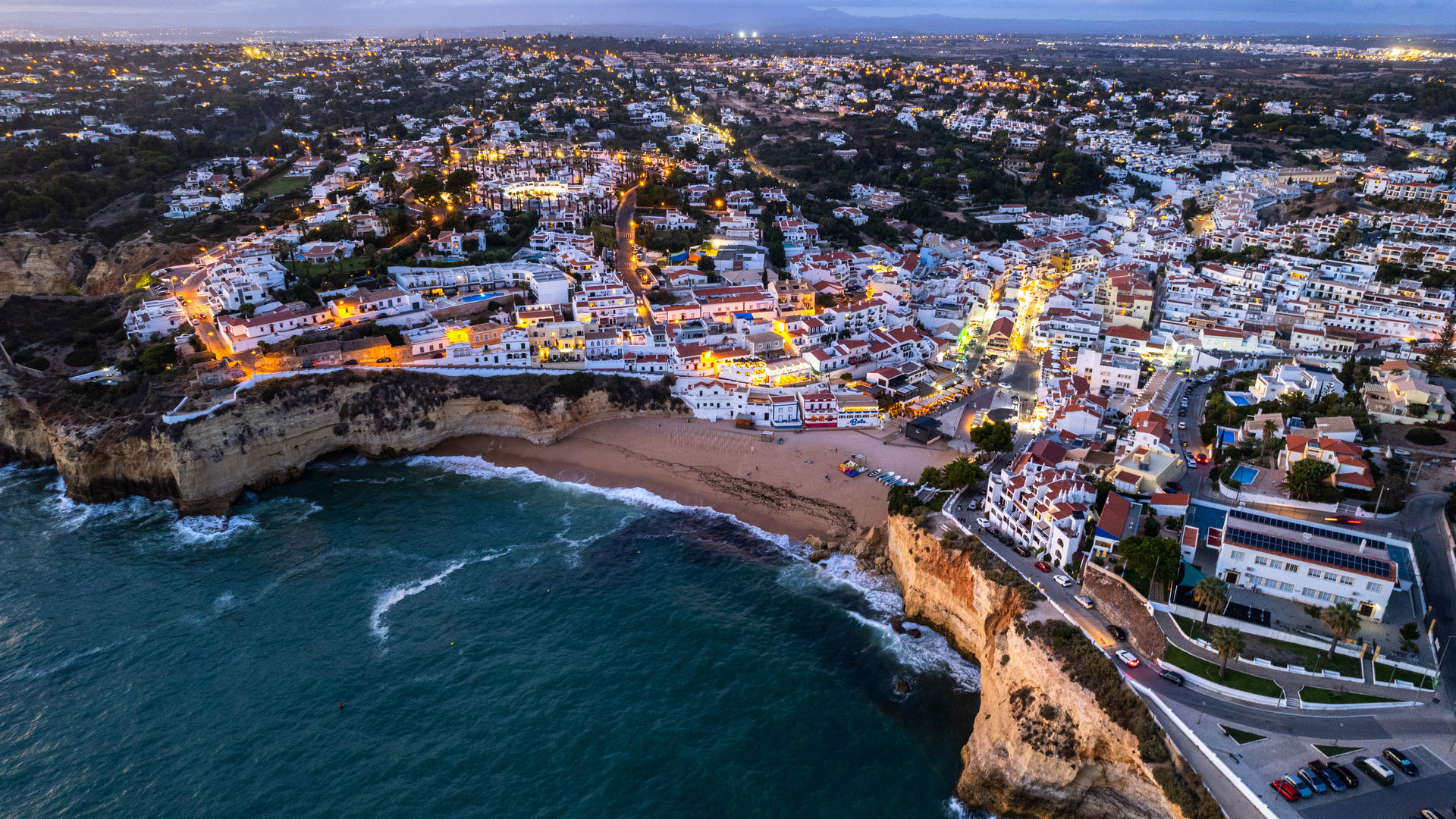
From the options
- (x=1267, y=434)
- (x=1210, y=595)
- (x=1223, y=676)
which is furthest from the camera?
(x=1267, y=434)

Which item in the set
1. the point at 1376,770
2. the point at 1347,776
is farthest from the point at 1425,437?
the point at 1347,776

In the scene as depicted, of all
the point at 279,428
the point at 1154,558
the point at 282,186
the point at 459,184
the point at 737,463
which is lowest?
the point at 737,463

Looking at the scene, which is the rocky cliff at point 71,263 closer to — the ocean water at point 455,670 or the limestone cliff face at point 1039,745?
the ocean water at point 455,670

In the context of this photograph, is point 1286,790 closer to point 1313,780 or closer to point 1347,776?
point 1313,780

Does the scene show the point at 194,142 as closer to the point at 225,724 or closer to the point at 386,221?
the point at 386,221

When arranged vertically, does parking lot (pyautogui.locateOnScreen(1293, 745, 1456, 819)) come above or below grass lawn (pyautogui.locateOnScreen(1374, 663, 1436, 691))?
below

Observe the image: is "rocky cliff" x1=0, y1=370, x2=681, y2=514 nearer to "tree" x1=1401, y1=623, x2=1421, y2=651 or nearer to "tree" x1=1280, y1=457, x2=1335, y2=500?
"tree" x1=1280, y1=457, x2=1335, y2=500

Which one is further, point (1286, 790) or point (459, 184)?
point (459, 184)

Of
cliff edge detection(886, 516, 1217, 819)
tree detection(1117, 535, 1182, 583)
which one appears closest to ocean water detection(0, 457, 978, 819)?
cliff edge detection(886, 516, 1217, 819)

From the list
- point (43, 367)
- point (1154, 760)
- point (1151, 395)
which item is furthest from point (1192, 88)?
point (43, 367)
